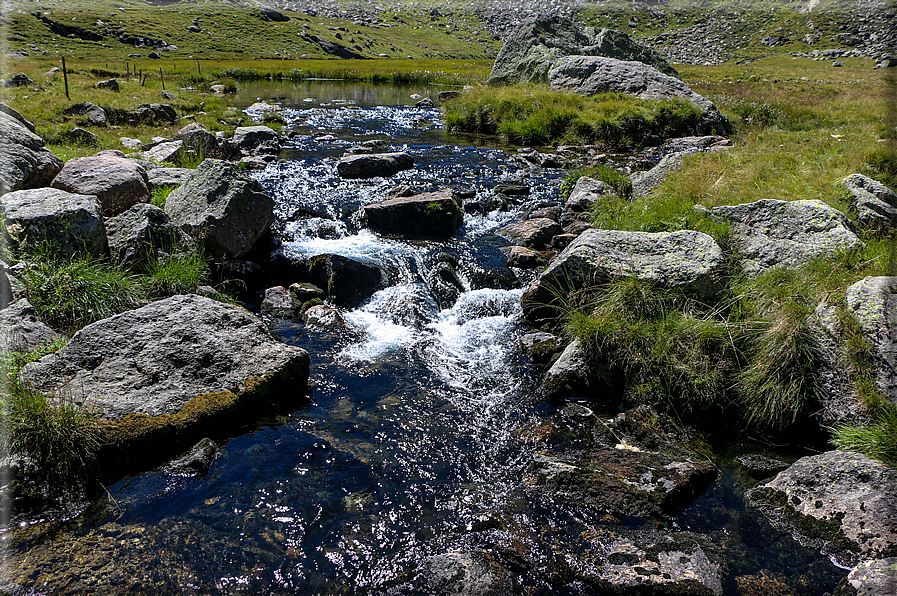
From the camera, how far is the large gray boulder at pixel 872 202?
9750 mm

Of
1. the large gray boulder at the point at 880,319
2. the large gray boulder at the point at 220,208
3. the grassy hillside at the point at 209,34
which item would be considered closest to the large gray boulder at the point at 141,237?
the large gray boulder at the point at 220,208

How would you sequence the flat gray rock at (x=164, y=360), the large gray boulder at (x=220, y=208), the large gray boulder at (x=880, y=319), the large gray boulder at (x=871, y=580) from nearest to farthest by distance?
the large gray boulder at (x=871, y=580), the large gray boulder at (x=880, y=319), the flat gray rock at (x=164, y=360), the large gray boulder at (x=220, y=208)

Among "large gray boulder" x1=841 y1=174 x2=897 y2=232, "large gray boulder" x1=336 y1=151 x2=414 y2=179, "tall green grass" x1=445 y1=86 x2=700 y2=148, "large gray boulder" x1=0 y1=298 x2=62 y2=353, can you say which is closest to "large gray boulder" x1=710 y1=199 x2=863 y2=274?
"large gray boulder" x1=841 y1=174 x2=897 y2=232

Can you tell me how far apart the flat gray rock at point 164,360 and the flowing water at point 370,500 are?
33.4 inches

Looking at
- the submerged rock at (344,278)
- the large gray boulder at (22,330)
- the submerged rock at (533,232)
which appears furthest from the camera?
the submerged rock at (533,232)

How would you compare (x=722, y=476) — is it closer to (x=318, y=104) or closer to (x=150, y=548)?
(x=150, y=548)

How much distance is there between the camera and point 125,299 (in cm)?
855

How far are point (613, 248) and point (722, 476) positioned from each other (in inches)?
182

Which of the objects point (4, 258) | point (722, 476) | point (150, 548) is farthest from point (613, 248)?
point (4, 258)

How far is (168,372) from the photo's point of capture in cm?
682

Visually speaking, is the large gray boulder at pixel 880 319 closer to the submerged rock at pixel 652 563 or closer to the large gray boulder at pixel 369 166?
the submerged rock at pixel 652 563

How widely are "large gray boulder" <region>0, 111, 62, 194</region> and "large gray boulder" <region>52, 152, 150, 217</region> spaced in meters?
0.25

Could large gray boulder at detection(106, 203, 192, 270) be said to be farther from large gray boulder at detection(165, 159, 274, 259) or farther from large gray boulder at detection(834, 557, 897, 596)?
large gray boulder at detection(834, 557, 897, 596)

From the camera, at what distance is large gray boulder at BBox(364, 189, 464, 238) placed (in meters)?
14.3
